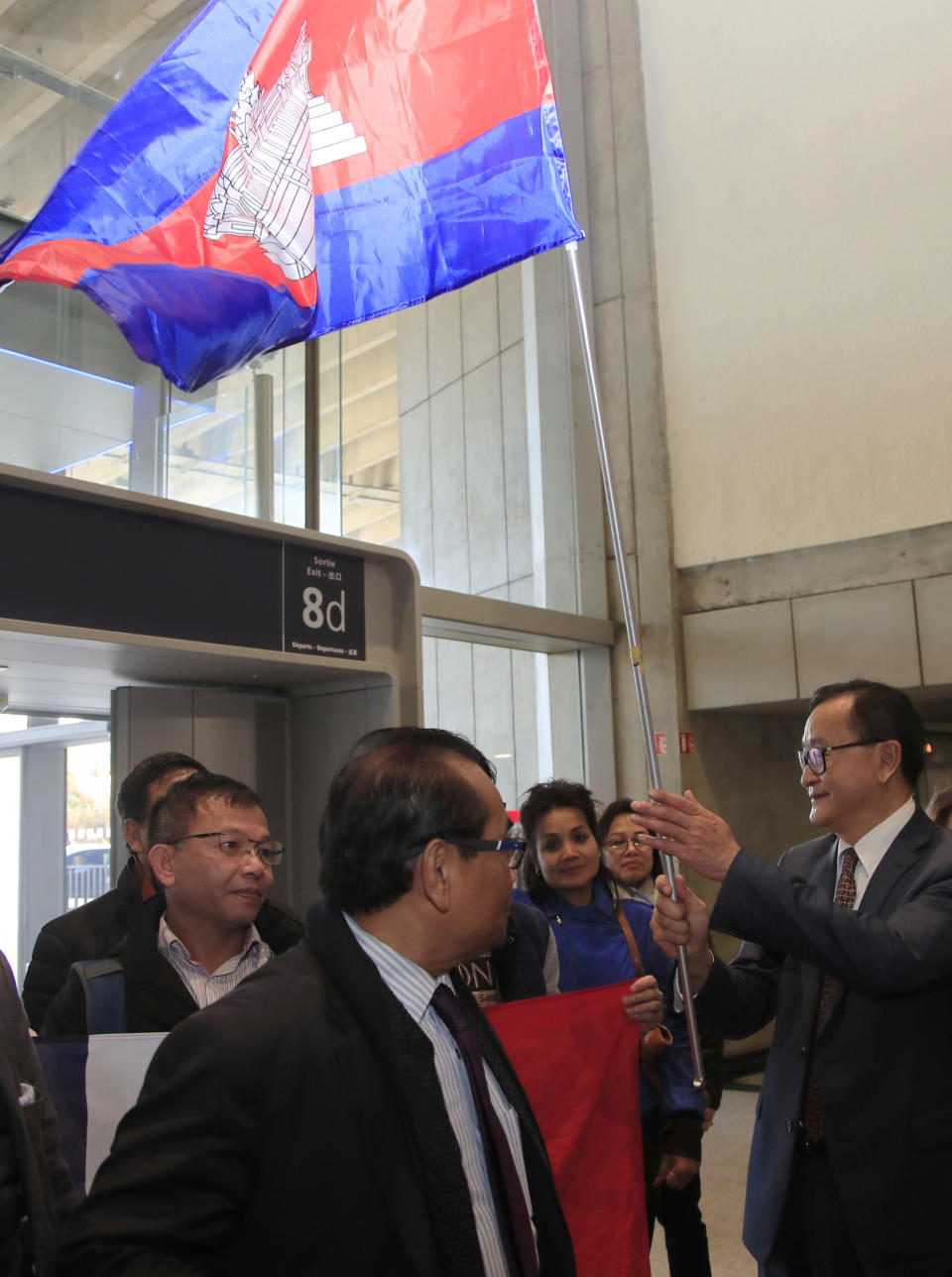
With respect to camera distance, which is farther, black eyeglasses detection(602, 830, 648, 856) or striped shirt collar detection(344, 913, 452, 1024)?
black eyeglasses detection(602, 830, 648, 856)

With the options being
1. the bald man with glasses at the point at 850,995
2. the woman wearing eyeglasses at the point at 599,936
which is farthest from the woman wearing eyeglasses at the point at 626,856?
the bald man with glasses at the point at 850,995

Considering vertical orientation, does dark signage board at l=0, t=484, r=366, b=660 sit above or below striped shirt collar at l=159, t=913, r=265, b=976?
above

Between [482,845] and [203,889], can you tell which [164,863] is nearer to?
[203,889]

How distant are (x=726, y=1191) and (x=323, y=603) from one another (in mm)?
3674

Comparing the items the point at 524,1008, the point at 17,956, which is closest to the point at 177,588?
the point at 524,1008

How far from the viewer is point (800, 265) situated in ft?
27.3

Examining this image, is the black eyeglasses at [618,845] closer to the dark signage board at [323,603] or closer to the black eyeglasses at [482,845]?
the dark signage board at [323,603]

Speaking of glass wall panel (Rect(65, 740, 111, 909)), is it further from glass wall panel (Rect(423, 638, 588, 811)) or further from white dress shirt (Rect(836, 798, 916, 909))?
glass wall panel (Rect(423, 638, 588, 811))

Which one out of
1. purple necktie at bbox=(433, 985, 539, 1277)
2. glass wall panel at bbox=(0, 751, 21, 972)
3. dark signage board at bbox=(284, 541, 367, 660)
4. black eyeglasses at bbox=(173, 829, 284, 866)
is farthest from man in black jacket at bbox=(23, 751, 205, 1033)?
purple necktie at bbox=(433, 985, 539, 1277)

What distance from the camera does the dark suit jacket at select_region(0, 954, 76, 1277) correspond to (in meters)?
1.58

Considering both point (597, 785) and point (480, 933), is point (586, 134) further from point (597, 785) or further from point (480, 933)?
point (480, 933)

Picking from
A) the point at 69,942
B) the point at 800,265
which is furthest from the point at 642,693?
the point at 800,265

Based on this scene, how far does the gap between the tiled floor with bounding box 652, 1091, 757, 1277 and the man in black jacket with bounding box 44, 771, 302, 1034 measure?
8.29 feet

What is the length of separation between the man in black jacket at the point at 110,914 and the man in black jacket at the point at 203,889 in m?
0.20
